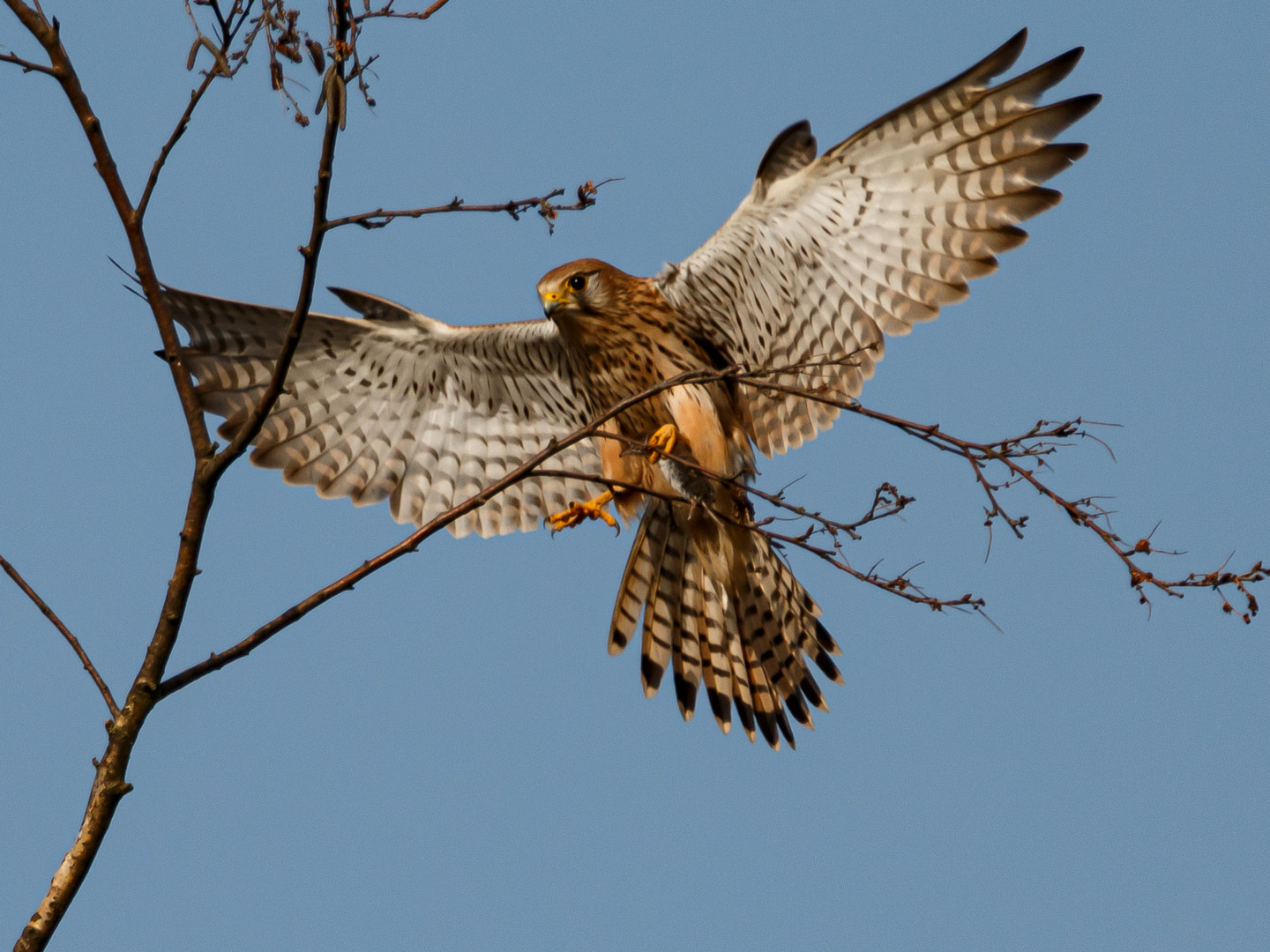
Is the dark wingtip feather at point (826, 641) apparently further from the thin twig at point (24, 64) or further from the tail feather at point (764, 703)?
the thin twig at point (24, 64)

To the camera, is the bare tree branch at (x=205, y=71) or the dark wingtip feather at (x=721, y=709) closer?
the bare tree branch at (x=205, y=71)

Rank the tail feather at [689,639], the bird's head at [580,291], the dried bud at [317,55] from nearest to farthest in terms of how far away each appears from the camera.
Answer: the dried bud at [317,55] → the bird's head at [580,291] → the tail feather at [689,639]

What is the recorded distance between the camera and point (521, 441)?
714 centimetres

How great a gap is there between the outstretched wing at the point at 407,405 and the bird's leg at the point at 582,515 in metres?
0.85

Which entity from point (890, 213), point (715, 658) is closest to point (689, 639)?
point (715, 658)

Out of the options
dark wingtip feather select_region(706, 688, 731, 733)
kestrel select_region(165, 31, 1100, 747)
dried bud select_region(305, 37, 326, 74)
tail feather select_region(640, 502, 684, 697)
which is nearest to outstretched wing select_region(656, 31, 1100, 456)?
kestrel select_region(165, 31, 1100, 747)

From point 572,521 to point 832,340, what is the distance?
1.38 metres

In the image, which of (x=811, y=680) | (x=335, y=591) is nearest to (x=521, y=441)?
(x=811, y=680)

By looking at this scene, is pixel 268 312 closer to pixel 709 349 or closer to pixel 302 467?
pixel 302 467

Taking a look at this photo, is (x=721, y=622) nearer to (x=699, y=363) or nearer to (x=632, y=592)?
(x=632, y=592)

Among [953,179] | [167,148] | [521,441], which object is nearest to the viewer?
[167,148]

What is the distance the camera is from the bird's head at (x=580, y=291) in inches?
250

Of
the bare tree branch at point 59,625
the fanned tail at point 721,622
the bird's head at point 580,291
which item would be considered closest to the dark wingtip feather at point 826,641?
the fanned tail at point 721,622

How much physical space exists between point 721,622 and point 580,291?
5.89ft
